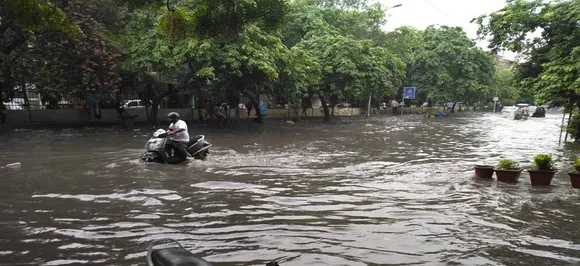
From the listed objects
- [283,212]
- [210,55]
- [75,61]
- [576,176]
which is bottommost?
[283,212]

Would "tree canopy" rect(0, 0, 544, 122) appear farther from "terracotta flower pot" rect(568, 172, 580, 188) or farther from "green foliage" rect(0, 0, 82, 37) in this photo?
"terracotta flower pot" rect(568, 172, 580, 188)

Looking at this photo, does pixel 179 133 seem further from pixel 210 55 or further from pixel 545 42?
pixel 545 42

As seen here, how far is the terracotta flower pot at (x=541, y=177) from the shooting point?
9.58m

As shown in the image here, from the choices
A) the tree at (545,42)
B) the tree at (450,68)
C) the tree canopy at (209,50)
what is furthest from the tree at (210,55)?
the tree at (450,68)

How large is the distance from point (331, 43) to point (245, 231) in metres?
26.9

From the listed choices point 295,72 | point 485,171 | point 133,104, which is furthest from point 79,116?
point 485,171

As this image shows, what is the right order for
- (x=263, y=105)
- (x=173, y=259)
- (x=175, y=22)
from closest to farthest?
(x=173, y=259), (x=175, y=22), (x=263, y=105)

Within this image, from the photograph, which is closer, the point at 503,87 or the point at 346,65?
the point at 346,65

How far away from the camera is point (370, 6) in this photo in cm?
3966

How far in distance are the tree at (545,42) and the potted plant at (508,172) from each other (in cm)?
590

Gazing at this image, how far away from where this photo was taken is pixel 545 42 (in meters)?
18.0

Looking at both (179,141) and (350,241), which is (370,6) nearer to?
(179,141)

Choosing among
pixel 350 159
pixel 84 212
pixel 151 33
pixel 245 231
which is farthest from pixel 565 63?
pixel 151 33

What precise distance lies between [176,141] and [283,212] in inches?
227
